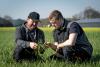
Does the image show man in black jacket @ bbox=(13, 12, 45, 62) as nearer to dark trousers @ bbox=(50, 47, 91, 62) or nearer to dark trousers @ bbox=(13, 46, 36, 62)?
dark trousers @ bbox=(13, 46, 36, 62)

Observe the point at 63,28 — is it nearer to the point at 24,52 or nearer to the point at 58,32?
the point at 58,32

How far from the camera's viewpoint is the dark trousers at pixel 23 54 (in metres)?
7.89

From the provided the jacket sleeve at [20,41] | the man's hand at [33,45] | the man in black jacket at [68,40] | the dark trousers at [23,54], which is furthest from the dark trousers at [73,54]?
the jacket sleeve at [20,41]

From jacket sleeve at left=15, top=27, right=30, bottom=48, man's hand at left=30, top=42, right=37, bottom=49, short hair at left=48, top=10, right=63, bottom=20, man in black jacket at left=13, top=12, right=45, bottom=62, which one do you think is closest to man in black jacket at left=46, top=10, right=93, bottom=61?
short hair at left=48, top=10, right=63, bottom=20

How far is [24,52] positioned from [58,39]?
32.7 inches

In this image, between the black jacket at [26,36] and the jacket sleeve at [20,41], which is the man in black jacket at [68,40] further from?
the jacket sleeve at [20,41]

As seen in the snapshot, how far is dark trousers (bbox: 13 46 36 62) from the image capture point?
789cm

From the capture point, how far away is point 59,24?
292 inches

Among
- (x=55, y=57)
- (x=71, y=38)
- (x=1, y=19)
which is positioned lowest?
(x=1, y=19)

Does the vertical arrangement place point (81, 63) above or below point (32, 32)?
below

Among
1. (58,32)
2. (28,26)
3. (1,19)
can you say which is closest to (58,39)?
(58,32)

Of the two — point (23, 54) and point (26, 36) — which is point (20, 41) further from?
point (23, 54)

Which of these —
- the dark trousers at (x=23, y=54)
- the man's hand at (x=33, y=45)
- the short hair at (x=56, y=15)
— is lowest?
the dark trousers at (x=23, y=54)

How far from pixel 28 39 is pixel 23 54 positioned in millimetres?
354
